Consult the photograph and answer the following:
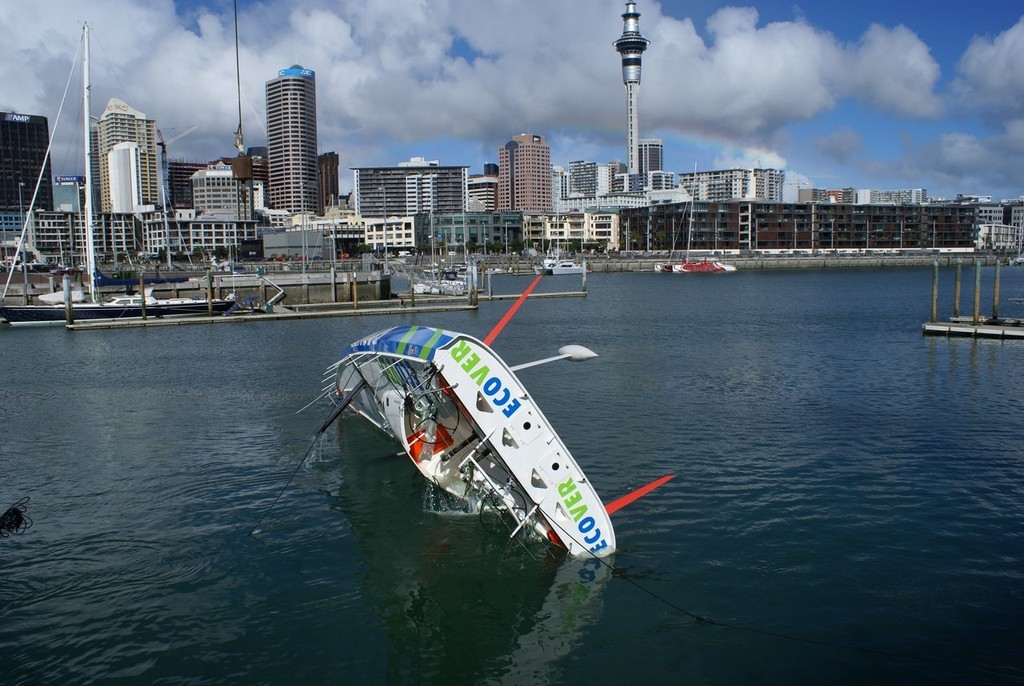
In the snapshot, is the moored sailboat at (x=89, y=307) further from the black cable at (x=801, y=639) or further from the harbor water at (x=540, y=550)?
the black cable at (x=801, y=639)

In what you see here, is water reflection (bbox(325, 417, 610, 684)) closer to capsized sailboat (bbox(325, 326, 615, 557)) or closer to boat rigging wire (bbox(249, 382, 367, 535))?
capsized sailboat (bbox(325, 326, 615, 557))

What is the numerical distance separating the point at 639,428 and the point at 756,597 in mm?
11690

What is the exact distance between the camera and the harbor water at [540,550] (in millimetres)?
12266

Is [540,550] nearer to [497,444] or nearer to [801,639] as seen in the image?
[497,444]

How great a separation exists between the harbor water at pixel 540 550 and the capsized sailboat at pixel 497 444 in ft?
2.12

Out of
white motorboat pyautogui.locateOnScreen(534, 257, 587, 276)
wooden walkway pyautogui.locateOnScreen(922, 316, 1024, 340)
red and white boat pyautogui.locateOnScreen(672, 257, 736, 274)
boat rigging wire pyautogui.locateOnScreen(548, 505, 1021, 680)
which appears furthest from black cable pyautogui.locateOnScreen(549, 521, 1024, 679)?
red and white boat pyautogui.locateOnScreen(672, 257, 736, 274)

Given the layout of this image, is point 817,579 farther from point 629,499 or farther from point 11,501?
point 11,501

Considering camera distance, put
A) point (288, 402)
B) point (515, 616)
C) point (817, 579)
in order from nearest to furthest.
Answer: point (515, 616)
point (817, 579)
point (288, 402)

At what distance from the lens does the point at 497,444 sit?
15039 mm

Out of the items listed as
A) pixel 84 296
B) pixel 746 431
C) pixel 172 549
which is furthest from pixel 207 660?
pixel 84 296

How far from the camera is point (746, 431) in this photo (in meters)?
25.0

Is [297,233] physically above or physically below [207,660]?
above

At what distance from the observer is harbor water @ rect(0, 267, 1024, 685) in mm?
12266

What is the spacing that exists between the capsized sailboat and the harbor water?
2.12 feet
